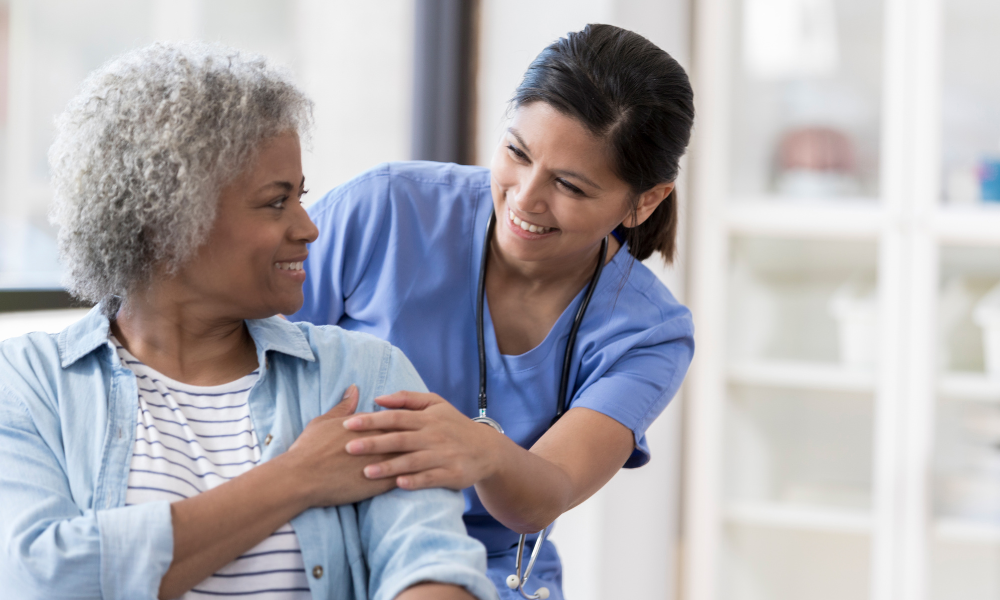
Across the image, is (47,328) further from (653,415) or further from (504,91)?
(504,91)

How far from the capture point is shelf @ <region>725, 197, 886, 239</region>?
2.64 meters

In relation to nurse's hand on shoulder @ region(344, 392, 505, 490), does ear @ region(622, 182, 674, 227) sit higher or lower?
higher

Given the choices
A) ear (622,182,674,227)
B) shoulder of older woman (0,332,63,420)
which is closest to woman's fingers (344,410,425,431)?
shoulder of older woman (0,332,63,420)

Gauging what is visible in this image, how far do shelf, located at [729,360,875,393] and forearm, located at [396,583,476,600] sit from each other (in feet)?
6.53

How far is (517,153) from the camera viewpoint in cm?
134

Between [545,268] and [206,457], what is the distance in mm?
640

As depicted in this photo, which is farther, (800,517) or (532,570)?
(800,517)

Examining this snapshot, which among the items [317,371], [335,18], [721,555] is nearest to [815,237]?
[721,555]

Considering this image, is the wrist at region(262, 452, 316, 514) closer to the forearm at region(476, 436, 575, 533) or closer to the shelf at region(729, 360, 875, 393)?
the forearm at region(476, 436, 575, 533)

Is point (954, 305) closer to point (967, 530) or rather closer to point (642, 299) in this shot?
point (967, 530)

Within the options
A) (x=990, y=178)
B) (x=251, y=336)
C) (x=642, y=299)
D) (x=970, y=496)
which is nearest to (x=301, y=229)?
(x=251, y=336)

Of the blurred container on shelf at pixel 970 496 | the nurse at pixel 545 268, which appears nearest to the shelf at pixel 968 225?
the blurred container on shelf at pixel 970 496

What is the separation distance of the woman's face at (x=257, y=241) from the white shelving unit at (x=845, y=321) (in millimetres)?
1896

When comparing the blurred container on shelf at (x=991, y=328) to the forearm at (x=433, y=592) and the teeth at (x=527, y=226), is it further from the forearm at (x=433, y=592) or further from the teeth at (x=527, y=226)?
the forearm at (x=433, y=592)
